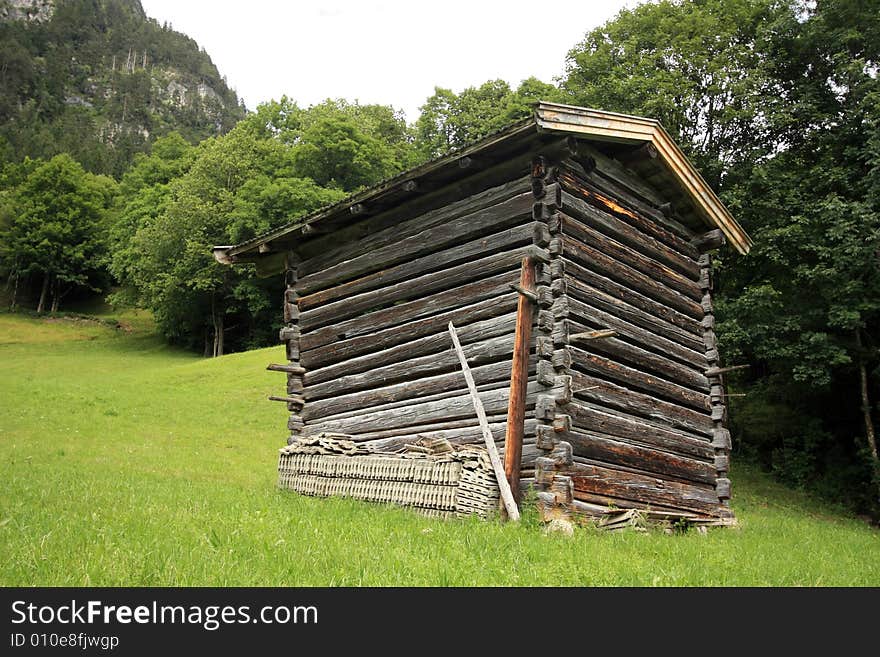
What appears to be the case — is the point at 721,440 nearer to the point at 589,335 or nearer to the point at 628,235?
the point at 628,235

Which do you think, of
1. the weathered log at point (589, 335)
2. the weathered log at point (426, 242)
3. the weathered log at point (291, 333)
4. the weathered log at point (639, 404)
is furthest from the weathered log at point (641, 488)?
the weathered log at point (291, 333)

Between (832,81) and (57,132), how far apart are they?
324ft

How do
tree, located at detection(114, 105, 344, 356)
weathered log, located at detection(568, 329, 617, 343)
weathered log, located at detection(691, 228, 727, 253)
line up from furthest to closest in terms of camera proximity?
tree, located at detection(114, 105, 344, 356) → weathered log, located at detection(691, 228, 727, 253) → weathered log, located at detection(568, 329, 617, 343)

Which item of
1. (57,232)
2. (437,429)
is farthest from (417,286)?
(57,232)

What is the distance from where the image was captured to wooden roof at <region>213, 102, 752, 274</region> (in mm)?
9445

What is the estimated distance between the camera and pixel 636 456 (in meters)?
10.3

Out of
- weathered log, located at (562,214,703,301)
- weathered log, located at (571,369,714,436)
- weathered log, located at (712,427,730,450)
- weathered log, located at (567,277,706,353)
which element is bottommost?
weathered log, located at (712,427,730,450)

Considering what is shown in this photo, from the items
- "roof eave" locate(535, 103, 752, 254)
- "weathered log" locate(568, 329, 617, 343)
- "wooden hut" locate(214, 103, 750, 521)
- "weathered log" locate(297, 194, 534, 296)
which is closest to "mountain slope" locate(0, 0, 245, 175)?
"weathered log" locate(297, 194, 534, 296)

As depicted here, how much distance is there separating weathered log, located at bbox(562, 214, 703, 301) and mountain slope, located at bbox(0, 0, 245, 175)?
8212cm

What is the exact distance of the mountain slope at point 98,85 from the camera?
92.2 meters

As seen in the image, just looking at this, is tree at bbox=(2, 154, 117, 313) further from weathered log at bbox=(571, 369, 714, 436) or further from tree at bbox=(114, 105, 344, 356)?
weathered log at bbox=(571, 369, 714, 436)

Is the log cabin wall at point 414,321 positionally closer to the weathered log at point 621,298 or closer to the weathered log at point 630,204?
the weathered log at point 621,298
